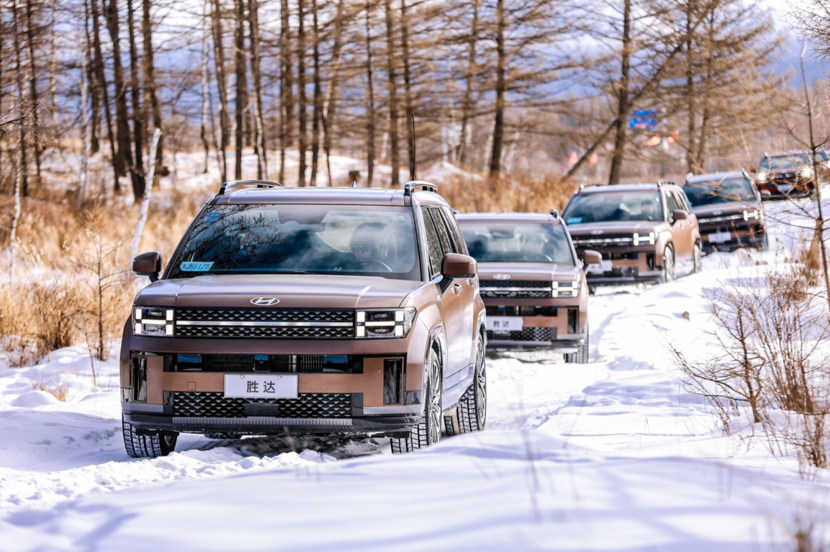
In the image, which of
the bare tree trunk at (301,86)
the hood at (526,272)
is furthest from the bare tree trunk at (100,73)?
the hood at (526,272)

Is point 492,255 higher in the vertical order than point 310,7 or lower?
lower

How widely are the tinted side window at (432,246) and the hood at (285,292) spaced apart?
2.23 feet

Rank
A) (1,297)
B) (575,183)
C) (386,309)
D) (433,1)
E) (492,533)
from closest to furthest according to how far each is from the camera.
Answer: (492,533) < (386,309) < (1,297) < (575,183) < (433,1)

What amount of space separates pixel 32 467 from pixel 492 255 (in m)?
7.88

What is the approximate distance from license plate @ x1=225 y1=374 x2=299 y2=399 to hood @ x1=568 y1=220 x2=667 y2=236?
12568 millimetres

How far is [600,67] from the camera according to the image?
117 ft

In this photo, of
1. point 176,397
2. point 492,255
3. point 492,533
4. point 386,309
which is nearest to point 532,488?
point 492,533

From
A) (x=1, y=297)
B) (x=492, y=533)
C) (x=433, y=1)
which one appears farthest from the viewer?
(x=433, y=1)

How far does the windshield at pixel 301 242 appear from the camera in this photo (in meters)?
7.13

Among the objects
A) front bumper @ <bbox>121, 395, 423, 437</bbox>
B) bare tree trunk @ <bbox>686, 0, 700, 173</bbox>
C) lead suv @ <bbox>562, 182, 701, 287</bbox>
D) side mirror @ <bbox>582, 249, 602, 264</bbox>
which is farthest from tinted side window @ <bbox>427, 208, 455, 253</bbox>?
bare tree trunk @ <bbox>686, 0, 700, 173</bbox>

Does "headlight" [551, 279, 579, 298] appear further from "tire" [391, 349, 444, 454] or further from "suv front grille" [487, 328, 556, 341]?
"tire" [391, 349, 444, 454]

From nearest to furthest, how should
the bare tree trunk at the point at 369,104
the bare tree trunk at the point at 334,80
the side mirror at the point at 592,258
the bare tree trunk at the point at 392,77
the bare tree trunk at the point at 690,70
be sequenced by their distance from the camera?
the side mirror at the point at 592,258 → the bare tree trunk at the point at 690,70 → the bare tree trunk at the point at 334,80 → the bare tree trunk at the point at 392,77 → the bare tree trunk at the point at 369,104

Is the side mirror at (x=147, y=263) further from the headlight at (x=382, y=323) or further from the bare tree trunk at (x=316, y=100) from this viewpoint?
the bare tree trunk at (x=316, y=100)

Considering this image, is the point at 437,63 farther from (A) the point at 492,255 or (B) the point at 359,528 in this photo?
(B) the point at 359,528
